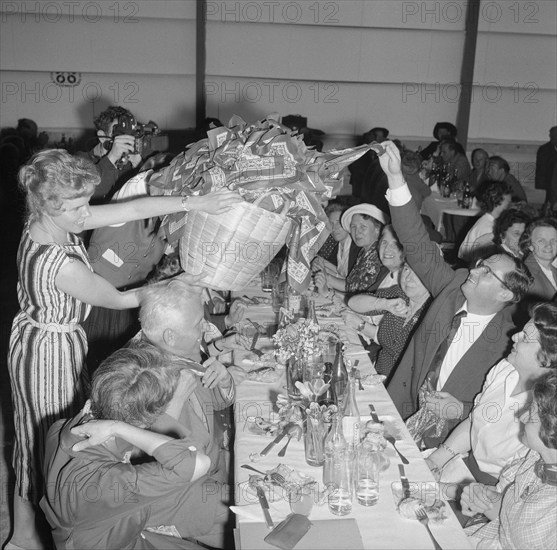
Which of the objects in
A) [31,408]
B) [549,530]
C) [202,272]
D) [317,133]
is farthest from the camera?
[317,133]

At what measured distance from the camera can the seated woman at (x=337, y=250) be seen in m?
5.24

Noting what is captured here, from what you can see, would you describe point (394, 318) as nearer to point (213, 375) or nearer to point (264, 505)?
point (213, 375)

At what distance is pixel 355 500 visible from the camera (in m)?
2.25

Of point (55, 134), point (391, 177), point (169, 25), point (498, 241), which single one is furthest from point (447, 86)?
point (391, 177)

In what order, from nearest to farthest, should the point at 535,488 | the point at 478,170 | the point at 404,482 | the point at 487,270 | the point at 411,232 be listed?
the point at 535,488
the point at 404,482
the point at 487,270
the point at 411,232
the point at 478,170

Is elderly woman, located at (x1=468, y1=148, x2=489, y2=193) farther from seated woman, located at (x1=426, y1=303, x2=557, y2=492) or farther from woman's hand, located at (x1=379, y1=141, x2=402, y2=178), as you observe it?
seated woman, located at (x1=426, y1=303, x2=557, y2=492)

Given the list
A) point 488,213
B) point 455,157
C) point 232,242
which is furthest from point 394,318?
point 455,157

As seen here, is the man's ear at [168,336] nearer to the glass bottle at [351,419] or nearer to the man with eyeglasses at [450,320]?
the glass bottle at [351,419]

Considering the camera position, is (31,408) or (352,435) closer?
(352,435)

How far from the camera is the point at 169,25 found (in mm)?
10961

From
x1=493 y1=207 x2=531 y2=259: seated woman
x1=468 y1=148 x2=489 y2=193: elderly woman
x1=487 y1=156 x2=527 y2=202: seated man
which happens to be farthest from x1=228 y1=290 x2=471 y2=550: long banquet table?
x1=468 y1=148 x2=489 y2=193: elderly woman

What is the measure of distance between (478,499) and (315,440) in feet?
1.97

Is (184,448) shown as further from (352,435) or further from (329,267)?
(329,267)

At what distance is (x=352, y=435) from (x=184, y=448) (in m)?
0.68
